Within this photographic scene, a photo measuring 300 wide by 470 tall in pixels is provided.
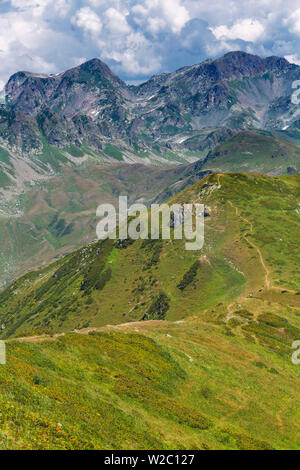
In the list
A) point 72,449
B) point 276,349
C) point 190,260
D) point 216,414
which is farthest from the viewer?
point 190,260

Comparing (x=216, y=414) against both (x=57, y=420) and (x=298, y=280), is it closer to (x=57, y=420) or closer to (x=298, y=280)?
(x=57, y=420)

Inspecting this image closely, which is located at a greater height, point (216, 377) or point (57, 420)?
point (57, 420)

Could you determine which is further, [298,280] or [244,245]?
[244,245]

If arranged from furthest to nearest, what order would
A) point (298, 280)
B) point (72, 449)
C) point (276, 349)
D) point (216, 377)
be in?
point (298, 280) → point (276, 349) → point (216, 377) → point (72, 449)

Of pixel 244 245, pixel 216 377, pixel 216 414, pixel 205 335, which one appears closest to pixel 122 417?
pixel 216 414

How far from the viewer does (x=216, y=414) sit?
42594 millimetres

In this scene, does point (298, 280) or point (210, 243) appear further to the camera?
point (210, 243)

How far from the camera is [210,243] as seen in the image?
19675 cm
